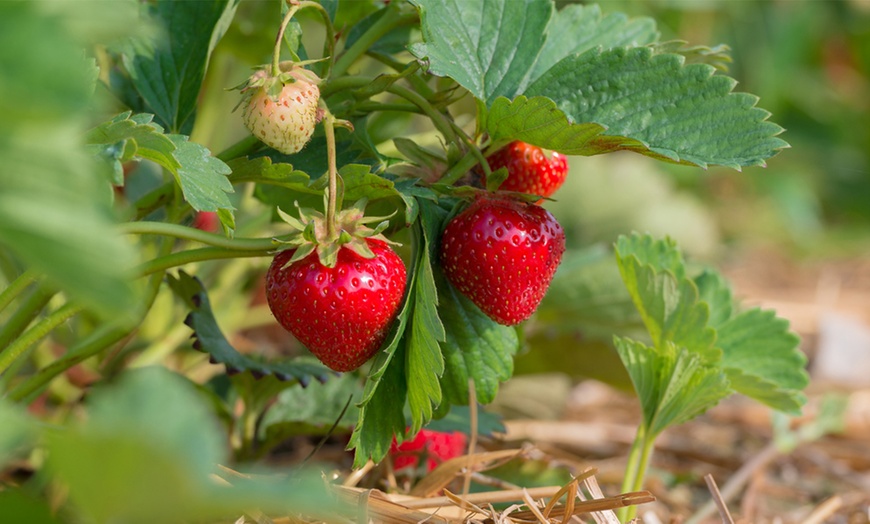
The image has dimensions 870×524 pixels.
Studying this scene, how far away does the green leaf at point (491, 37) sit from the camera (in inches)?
26.6

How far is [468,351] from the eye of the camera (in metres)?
0.74

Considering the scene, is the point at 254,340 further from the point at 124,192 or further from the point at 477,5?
the point at 477,5

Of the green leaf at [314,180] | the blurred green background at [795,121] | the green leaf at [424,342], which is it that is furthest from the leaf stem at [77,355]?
the blurred green background at [795,121]

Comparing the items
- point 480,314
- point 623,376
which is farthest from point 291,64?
point 623,376

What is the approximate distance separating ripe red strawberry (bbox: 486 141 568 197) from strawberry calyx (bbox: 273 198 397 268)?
0.47 ft

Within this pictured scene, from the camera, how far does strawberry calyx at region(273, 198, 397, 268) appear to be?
25.0 inches

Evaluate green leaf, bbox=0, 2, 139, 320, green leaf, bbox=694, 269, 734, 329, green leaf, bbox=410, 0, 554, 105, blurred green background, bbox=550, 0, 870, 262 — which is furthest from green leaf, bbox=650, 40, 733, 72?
blurred green background, bbox=550, 0, 870, 262

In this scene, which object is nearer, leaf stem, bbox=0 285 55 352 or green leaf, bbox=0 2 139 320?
green leaf, bbox=0 2 139 320

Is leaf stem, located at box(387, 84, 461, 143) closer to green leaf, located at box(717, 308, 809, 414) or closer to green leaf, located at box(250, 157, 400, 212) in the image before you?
green leaf, located at box(250, 157, 400, 212)

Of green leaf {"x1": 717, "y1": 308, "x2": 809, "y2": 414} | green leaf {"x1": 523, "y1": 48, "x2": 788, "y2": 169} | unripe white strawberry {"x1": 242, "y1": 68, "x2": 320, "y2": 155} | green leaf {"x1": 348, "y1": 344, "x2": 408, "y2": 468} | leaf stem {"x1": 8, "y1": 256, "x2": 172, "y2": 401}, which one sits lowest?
leaf stem {"x1": 8, "y1": 256, "x2": 172, "y2": 401}

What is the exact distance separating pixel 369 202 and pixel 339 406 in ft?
0.90

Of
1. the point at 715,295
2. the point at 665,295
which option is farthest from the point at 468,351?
the point at 715,295

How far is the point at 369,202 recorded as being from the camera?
706 mm

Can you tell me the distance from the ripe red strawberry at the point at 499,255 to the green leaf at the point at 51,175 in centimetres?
39
